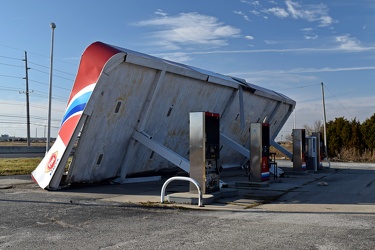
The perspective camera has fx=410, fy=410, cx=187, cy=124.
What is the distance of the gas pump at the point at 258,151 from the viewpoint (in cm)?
1439

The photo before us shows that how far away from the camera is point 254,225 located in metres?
8.01

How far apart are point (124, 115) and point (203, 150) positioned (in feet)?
13.9

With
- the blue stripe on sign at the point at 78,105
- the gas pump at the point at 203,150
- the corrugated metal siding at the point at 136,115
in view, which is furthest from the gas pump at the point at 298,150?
the blue stripe on sign at the point at 78,105

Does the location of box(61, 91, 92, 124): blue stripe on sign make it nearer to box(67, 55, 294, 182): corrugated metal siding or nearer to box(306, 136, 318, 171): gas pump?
box(67, 55, 294, 182): corrugated metal siding

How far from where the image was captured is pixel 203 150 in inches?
447

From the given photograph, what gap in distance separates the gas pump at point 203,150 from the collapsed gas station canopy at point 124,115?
2.27 metres

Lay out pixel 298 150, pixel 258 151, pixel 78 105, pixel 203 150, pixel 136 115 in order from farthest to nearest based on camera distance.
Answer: pixel 298 150 → pixel 136 115 → pixel 258 151 → pixel 78 105 → pixel 203 150

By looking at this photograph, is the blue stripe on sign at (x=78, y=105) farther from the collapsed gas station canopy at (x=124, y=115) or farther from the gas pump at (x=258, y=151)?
the gas pump at (x=258, y=151)

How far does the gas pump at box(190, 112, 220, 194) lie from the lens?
11398 millimetres

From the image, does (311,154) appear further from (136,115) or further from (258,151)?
(136,115)

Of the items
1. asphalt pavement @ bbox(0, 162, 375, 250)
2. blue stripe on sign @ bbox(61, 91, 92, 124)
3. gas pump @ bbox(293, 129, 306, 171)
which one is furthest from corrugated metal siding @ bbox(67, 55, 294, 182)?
gas pump @ bbox(293, 129, 306, 171)

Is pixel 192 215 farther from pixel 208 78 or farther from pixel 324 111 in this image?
pixel 324 111

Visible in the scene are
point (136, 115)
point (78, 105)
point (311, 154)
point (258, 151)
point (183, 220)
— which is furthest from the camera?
point (311, 154)

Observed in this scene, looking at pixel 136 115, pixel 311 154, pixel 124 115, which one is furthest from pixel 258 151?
pixel 311 154
